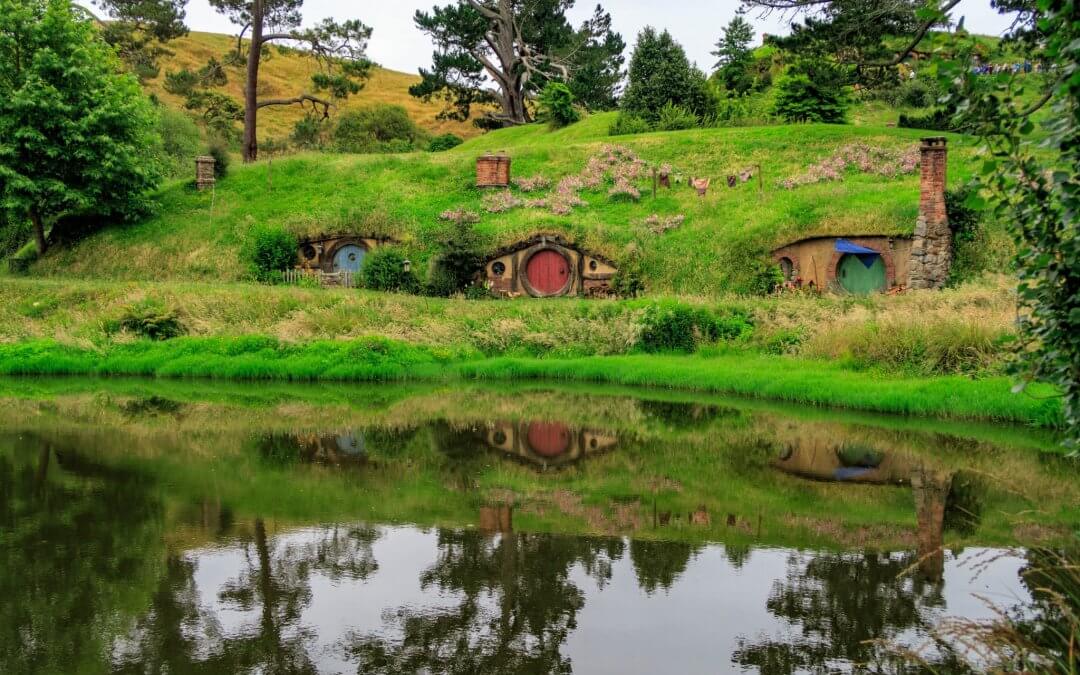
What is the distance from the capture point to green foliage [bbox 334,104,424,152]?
6938 cm

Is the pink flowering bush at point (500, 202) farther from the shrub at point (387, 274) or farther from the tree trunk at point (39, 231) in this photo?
the tree trunk at point (39, 231)

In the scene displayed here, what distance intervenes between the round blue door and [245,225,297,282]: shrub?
180cm

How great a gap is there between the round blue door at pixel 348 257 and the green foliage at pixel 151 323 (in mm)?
10147

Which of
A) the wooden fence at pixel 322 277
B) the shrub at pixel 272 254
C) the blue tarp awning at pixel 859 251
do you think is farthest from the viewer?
the shrub at pixel 272 254

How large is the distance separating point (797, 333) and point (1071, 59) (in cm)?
2073

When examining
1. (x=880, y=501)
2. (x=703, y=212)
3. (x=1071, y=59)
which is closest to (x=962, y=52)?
(x=1071, y=59)

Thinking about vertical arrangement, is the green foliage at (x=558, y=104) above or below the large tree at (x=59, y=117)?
above

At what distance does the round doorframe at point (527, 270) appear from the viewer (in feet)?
117

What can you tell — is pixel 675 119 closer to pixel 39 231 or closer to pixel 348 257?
pixel 348 257

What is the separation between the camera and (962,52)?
225 inches

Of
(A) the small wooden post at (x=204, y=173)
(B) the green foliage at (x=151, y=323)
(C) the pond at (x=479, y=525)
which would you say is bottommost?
(C) the pond at (x=479, y=525)

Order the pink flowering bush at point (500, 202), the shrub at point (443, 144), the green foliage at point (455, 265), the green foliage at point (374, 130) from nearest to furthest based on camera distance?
the green foliage at point (455, 265)
the pink flowering bush at point (500, 202)
the shrub at point (443, 144)
the green foliage at point (374, 130)

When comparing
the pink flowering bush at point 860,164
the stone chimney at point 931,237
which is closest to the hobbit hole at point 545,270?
the pink flowering bush at point 860,164

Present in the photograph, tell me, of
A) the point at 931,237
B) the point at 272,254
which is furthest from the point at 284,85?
the point at 931,237
